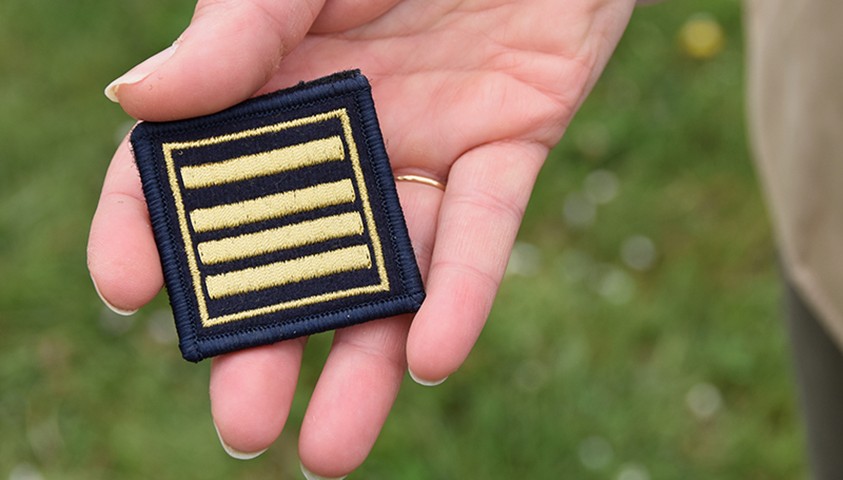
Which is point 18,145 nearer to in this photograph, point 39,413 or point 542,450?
point 39,413

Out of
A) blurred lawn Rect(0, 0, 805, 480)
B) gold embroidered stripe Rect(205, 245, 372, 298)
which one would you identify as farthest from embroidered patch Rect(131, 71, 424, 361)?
blurred lawn Rect(0, 0, 805, 480)

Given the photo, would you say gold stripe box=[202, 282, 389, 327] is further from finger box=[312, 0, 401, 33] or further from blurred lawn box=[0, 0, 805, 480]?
blurred lawn box=[0, 0, 805, 480]

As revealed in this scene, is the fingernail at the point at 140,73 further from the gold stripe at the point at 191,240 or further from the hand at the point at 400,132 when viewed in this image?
the gold stripe at the point at 191,240

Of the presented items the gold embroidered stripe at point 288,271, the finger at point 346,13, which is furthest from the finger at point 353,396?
the finger at point 346,13

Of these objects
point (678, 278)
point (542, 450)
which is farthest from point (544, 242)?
point (542, 450)

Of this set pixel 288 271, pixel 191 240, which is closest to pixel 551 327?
pixel 288 271
